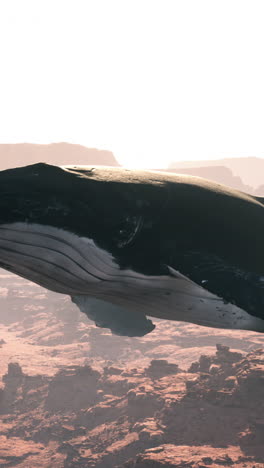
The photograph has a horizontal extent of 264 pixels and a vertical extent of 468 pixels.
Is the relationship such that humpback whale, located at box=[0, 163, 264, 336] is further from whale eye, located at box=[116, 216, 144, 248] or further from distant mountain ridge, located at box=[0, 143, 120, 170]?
distant mountain ridge, located at box=[0, 143, 120, 170]

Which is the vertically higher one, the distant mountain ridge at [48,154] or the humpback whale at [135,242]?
the distant mountain ridge at [48,154]

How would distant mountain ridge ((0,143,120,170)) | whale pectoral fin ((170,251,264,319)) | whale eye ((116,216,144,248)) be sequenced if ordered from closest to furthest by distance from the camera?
whale eye ((116,216,144,248))
whale pectoral fin ((170,251,264,319))
distant mountain ridge ((0,143,120,170))

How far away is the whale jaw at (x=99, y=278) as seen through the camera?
8.20 feet

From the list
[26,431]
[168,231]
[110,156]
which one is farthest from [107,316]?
[110,156]

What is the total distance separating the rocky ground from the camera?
1203cm

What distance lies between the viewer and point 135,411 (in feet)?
55.6

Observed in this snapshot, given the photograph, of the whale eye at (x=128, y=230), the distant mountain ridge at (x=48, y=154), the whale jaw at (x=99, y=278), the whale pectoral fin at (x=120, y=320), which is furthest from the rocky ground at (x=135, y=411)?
the distant mountain ridge at (x=48, y=154)

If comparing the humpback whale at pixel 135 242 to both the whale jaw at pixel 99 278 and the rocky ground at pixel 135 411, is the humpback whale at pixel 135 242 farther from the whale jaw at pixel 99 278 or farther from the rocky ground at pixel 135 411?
the rocky ground at pixel 135 411

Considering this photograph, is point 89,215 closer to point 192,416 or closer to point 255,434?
point 255,434

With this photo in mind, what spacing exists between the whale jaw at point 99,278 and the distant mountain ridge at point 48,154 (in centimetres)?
8466

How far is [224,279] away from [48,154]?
297 ft

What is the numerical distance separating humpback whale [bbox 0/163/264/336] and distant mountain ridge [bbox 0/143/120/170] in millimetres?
84509

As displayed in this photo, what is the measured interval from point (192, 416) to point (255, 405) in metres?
2.05

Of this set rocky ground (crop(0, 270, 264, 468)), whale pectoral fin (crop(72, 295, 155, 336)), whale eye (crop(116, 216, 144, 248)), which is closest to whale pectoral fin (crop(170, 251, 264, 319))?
whale eye (crop(116, 216, 144, 248))
